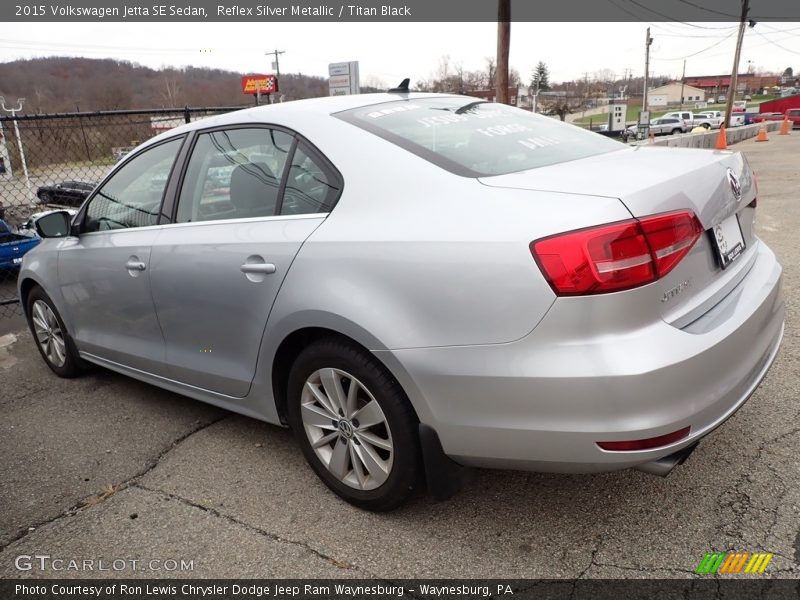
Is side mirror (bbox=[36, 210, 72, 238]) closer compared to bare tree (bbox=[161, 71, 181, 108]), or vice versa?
side mirror (bbox=[36, 210, 72, 238])

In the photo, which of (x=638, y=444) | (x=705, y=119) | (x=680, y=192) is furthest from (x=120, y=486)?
(x=705, y=119)

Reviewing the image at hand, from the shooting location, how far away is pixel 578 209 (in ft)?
6.36

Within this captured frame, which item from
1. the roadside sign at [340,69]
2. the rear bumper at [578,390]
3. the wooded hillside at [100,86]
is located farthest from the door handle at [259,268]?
the roadside sign at [340,69]

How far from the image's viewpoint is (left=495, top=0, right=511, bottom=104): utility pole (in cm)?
1380

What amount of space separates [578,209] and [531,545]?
4.13ft

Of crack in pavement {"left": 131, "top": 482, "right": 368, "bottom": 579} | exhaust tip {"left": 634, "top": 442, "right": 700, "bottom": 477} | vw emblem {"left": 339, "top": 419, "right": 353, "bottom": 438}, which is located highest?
exhaust tip {"left": 634, "top": 442, "right": 700, "bottom": 477}

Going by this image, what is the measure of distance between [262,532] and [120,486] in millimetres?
884

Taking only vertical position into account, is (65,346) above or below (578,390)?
below

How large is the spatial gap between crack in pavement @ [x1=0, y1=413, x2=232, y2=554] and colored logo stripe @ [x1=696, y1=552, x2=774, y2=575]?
8.11 feet

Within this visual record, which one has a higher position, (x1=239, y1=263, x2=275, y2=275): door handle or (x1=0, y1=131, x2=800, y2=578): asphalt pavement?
(x1=239, y1=263, x2=275, y2=275): door handle

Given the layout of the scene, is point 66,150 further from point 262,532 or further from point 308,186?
point 262,532

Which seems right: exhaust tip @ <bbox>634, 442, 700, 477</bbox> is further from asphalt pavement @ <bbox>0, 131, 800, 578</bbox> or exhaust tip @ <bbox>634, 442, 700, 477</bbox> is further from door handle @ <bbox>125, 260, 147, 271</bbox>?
door handle @ <bbox>125, 260, 147, 271</bbox>

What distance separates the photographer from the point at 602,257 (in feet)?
6.12

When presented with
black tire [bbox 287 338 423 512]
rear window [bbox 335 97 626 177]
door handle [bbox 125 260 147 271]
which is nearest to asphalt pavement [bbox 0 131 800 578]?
black tire [bbox 287 338 423 512]
